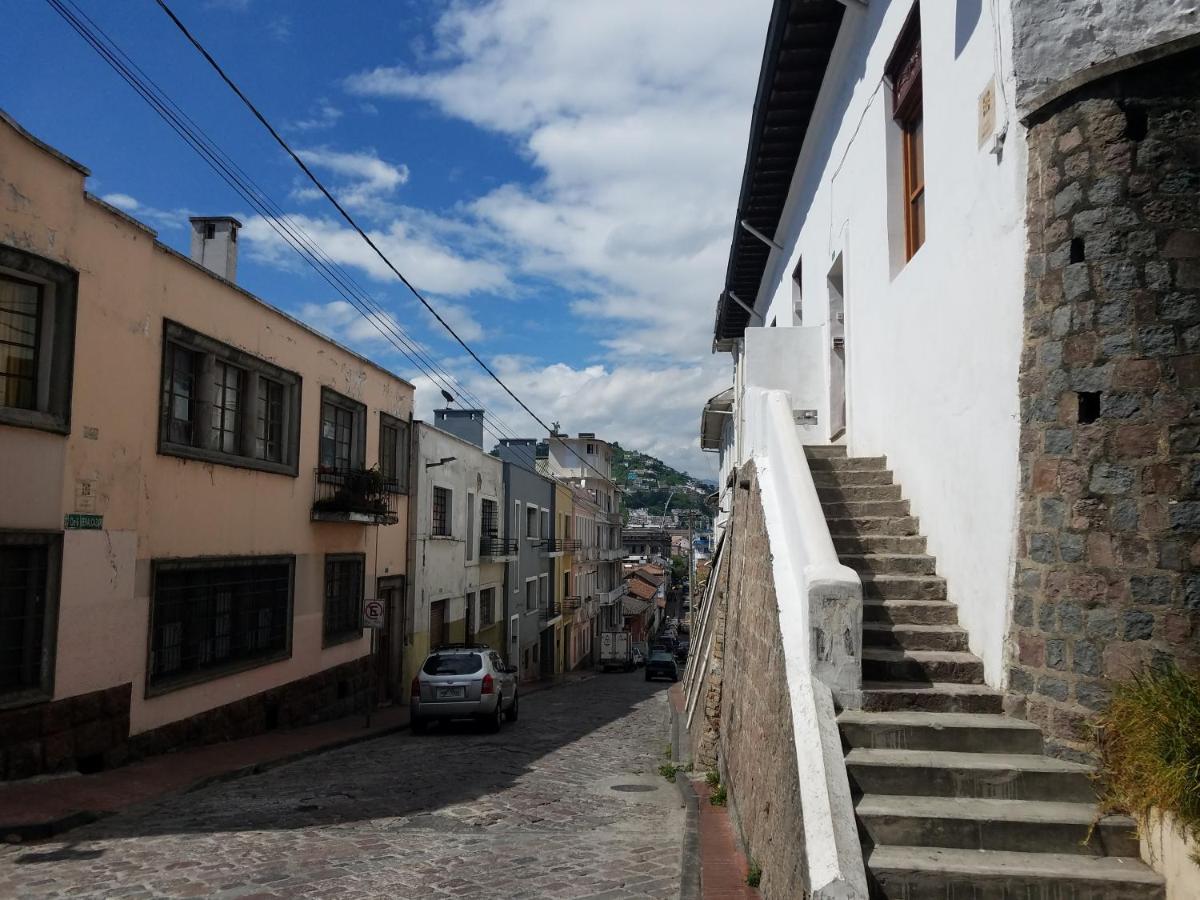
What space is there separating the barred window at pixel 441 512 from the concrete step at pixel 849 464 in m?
14.4

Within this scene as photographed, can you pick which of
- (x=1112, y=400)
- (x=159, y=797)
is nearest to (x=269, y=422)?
(x=159, y=797)

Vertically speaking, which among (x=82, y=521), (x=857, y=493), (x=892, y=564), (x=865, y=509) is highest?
(x=857, y=493)

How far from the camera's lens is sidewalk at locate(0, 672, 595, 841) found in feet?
26.1

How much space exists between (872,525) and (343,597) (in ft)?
40.3

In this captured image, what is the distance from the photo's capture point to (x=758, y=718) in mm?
6391

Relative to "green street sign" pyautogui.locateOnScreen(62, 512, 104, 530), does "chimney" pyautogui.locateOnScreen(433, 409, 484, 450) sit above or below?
above

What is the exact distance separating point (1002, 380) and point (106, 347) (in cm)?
919

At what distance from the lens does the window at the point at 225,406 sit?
471 inches

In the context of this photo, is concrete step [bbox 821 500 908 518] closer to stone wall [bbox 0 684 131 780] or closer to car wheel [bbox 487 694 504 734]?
stone wall [bbox 0 684 131 780]

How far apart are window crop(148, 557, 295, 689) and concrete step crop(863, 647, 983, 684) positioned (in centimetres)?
900

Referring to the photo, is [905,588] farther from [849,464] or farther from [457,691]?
[457,691]

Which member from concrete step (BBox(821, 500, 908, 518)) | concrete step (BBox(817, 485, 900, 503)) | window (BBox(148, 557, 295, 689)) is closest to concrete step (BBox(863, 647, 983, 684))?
concrete step (BBox(821, 500, 908, 518))

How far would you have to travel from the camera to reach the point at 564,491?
39.0 m

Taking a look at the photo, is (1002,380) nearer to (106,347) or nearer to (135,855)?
(135,855)
